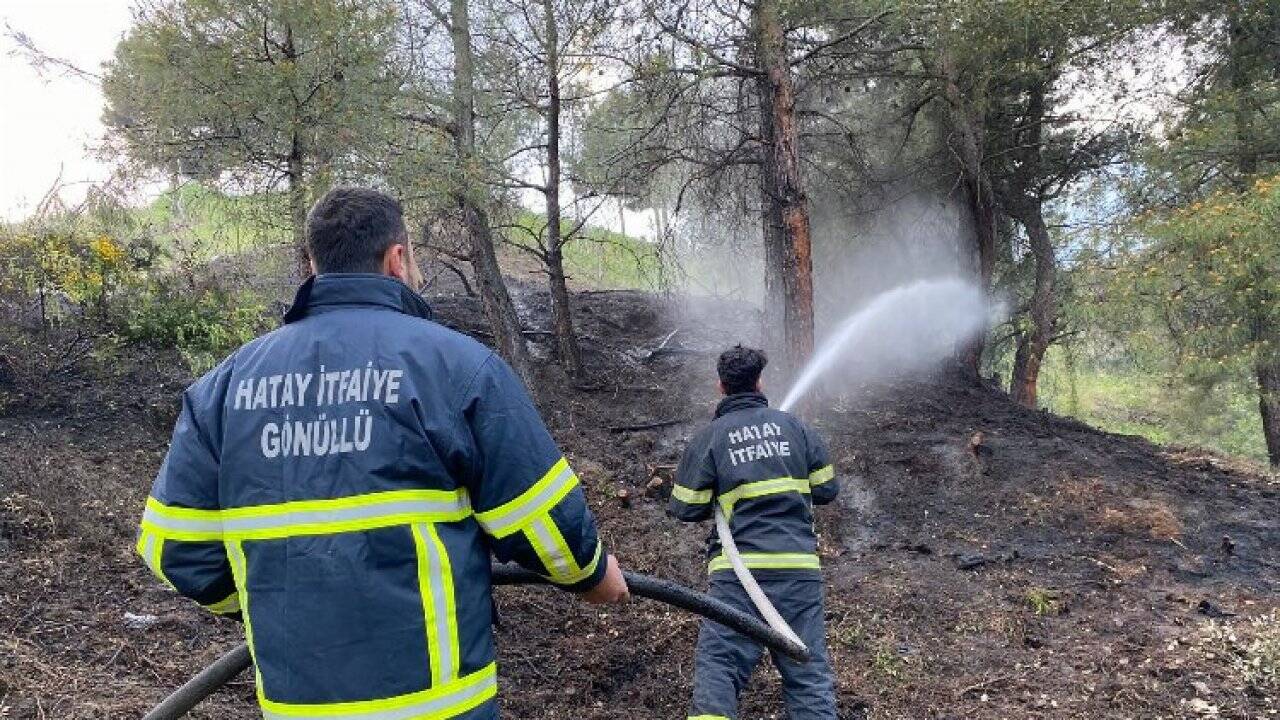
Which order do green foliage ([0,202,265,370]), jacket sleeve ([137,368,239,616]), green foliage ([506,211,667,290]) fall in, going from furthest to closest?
1. green foliage ([506,211,667,290])
2. green foliage ([0,202,265,370])
3. jacket sleeve ([137,368,239,616])

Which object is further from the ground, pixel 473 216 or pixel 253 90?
pixel 253 90

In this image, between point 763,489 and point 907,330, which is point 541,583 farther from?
point 907,330

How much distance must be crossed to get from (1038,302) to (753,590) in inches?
376

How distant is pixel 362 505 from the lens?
5.96ft

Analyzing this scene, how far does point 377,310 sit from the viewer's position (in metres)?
2.02

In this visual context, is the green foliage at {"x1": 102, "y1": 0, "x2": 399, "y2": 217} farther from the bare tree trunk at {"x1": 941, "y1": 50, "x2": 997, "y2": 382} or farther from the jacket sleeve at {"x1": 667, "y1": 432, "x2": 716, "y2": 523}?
the bare tree trunk at {"x1": 941, "y1": 50, "x2": 997, "y2": 382}

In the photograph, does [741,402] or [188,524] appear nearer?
[188,524]

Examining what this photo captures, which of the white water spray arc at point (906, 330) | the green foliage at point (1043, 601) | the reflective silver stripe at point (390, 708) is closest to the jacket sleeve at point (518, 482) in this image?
the reflective silver stripe at point (390, 708)

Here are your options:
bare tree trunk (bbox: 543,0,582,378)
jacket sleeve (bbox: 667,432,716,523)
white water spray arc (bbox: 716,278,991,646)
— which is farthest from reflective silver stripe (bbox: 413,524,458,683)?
white water spray arc (bbox: 716,278,991,646)

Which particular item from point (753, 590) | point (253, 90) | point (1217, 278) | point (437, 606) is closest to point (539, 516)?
point (437, 606)

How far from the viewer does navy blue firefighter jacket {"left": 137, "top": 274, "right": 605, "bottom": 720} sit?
1.83 metres

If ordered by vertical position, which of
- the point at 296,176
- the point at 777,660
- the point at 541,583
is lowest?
the point at 777,660

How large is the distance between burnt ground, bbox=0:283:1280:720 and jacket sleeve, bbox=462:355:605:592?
2.87 meters

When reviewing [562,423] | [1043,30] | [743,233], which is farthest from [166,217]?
[1043,30]
